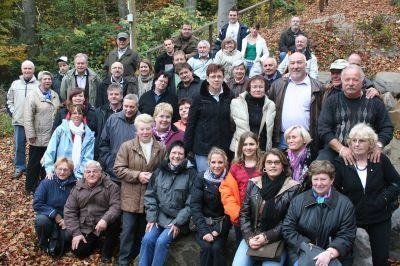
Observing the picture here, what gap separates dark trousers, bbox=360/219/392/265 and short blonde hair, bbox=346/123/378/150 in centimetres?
93

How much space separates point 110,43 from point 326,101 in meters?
14.0

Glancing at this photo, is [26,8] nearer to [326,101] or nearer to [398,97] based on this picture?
[398,97]

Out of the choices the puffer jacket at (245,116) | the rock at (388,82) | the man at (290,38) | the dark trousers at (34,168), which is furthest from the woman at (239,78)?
the rock at (388,82)

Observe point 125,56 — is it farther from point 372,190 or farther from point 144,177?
point 372,190

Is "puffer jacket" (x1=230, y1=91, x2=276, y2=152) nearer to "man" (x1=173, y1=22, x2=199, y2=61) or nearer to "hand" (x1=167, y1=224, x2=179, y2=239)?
"hand" (x1=167, y1=224, x2=179, y2=239)

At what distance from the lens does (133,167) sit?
6.52 metres

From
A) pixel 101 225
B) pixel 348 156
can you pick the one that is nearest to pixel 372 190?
pixel 348 156

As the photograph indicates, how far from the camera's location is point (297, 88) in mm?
6387

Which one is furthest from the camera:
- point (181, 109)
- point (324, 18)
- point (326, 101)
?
point (324, 18)

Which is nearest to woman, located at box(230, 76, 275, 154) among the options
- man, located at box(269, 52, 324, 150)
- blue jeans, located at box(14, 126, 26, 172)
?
man, located at box(269, 52, 324, 150)

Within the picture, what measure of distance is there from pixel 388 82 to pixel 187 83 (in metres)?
5.32

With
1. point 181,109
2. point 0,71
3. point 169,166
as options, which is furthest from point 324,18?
point 0,71

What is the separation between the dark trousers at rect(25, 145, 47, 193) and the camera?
871cm

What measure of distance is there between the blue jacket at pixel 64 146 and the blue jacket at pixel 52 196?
0.42 meters
